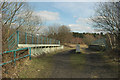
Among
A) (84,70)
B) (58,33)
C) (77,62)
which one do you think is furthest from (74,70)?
(58,33)

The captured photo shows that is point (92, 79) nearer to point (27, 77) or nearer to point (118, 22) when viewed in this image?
point (27, 77)

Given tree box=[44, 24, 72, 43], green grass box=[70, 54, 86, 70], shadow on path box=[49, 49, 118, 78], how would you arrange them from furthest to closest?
1. tree box=[44, 24, 72, 43]
2. green grass box=[70, 54, 86, 70]
3. shadow on path box=[49, 49, 118, 78]

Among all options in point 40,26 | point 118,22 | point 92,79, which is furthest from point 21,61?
point 40,26

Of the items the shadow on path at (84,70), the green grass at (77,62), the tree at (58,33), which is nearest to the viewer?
the shadow on path at (84,70)

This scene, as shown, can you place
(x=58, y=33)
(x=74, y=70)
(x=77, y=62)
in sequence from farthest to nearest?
1. (x=58, y=33)
2. (x=77, y=62)
3. (x=74, y=70)

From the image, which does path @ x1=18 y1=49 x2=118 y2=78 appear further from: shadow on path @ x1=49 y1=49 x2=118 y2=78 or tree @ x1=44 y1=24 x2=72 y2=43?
tree @ x1=44 y1=24 x2=72 y2=43

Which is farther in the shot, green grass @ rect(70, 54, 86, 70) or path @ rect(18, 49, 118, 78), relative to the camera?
green grass @ rect(70, 54, 86, 70)

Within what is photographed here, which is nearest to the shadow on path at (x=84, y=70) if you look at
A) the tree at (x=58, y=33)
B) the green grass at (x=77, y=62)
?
the green grass at (x=77, y=62)

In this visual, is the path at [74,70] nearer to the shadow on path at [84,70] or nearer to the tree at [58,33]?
the shadow on path at [84,70]

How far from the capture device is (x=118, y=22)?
11352mm

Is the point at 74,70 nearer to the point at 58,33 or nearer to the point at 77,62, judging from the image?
the point at 77,62

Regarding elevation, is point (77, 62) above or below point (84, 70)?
below

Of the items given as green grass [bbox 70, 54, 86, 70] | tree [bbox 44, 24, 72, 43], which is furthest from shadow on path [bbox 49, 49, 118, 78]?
tree [bbox 44, 24, 72, 43]

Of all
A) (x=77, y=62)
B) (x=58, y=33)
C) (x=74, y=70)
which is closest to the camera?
(x=74, y=70)
